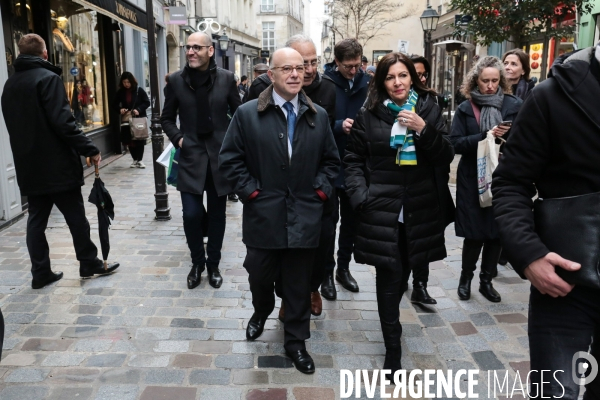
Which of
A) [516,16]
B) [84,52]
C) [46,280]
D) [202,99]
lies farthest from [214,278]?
[84,52]

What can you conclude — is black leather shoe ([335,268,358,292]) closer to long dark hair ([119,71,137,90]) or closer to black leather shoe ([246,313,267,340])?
black leather shoe ([246,313,267,340])

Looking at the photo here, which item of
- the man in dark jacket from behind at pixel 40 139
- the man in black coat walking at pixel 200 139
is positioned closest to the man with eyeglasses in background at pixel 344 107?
the man in black coat walking at pixel 200 139

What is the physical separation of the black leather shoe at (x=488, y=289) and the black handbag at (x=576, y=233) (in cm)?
281

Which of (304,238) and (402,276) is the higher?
(304,238)

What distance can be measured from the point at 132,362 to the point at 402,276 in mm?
1793

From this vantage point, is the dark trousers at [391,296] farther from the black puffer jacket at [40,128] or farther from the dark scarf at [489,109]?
the black puffer jacket at [40,128]

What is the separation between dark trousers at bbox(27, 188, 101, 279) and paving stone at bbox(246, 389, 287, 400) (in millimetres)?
2584

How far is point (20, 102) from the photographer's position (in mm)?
4906

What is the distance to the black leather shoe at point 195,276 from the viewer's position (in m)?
5.18

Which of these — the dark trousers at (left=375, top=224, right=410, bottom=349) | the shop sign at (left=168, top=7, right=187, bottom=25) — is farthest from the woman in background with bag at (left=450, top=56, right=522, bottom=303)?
the shop sign at (left=168, top=7, right=187, bottom=25)

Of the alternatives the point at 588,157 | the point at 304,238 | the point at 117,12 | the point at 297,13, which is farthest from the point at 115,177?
the point at 297,13

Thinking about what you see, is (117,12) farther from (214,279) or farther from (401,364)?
(401,364)

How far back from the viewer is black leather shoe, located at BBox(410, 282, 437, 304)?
480cm

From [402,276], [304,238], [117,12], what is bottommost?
[402,276]
